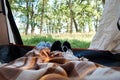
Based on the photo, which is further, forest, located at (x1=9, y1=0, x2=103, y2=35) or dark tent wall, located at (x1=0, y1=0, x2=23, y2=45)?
forest, located at (x1=9, y1=0, x2=103, y2=35)

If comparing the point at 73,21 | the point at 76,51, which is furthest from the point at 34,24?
the point at 76,51

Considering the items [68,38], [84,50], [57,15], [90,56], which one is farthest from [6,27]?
[57,15]

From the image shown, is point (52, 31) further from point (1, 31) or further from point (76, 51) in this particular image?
point (76, 51)

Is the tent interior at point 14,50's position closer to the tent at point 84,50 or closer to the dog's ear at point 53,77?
the tent at point 84,50

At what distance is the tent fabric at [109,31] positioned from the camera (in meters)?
1.85

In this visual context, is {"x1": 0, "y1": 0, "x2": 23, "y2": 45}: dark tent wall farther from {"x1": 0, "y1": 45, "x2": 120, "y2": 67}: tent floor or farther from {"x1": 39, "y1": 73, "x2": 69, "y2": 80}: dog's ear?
{"x1": 39, "y1": 73, "x2": 69, "y2": 80}: dog's ear

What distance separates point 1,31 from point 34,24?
6.43 ft

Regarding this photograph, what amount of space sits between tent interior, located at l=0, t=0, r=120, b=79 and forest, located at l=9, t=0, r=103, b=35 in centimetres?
175

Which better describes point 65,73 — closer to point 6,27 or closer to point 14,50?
point 14,50

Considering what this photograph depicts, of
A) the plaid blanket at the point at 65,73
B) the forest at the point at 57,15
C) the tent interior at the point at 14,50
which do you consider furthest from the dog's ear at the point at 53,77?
the forest at the point at 57,15

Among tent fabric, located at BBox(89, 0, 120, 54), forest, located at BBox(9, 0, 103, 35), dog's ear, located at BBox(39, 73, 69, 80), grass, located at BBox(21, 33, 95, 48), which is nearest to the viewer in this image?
dog's ear, located at BBox(39, 73, 69, 80)

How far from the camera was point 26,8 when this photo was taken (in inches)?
163

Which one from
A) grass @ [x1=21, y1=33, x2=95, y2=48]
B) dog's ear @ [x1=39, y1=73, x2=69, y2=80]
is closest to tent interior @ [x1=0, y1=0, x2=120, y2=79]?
dog's ear @ [x1=39, y1=73, x2=69, y2=80]

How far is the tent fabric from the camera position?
6.08 feet
